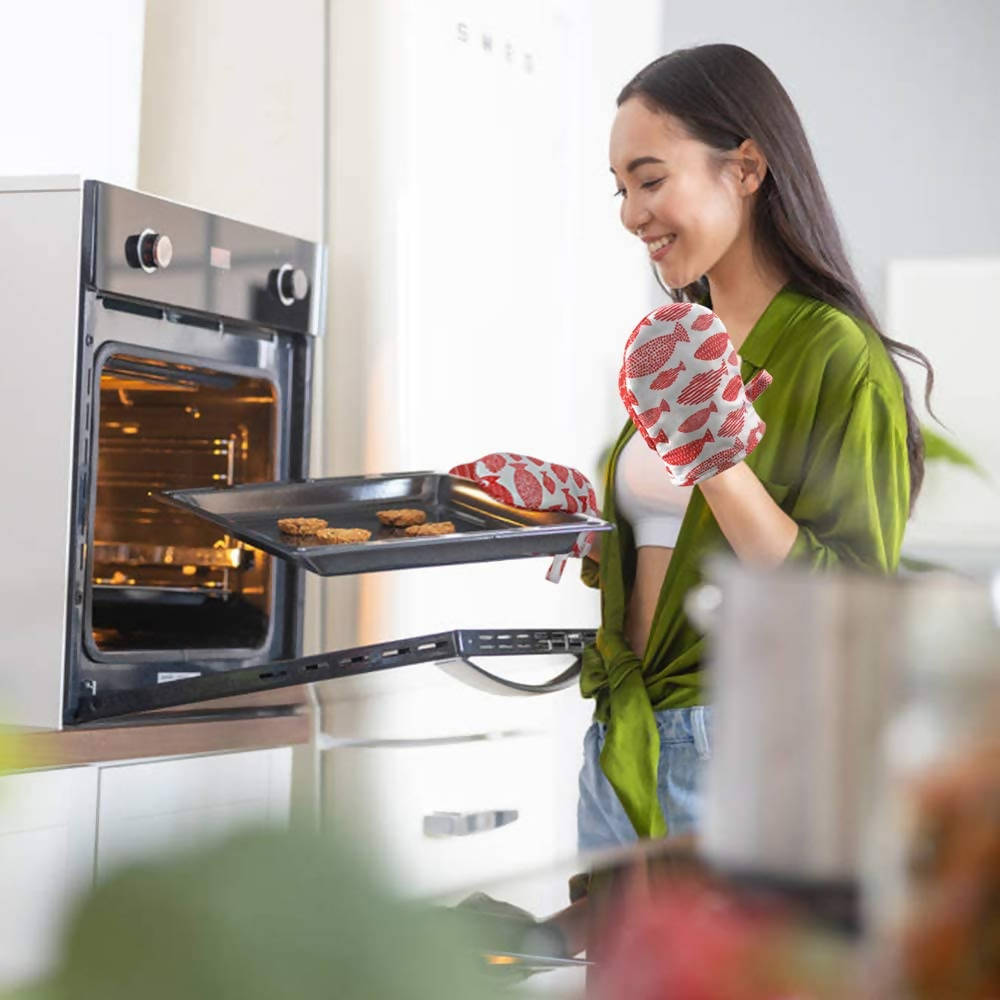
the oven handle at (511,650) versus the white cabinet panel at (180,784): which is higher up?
the oven handle at (511,650)

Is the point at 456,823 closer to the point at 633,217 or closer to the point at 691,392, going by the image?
the point at 633,217

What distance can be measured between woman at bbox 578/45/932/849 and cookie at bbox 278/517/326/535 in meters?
0.33

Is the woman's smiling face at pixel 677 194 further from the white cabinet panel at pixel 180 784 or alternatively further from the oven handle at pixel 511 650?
the white cabinet panel at pixel 180 784

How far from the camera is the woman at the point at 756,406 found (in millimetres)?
1584

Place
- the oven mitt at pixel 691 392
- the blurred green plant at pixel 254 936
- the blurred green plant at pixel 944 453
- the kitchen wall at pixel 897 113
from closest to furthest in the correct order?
1. the blurred green plant at pixel 254 936
2. the oven mitt at pixel 691 392
3. the blurred green plant at pixel 944 453
4. the kitchen wall at pixel 897 113

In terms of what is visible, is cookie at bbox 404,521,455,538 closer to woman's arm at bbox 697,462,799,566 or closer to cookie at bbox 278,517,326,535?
cookie at bbox 278,517,326,535

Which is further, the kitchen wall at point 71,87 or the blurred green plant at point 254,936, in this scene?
the kitchen wall at point 71,87

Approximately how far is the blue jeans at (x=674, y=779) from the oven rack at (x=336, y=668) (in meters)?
0.18

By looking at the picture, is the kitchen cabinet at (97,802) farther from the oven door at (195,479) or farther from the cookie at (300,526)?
the cookie at (300,526)

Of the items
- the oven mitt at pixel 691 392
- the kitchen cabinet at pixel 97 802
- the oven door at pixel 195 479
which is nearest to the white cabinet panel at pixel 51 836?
the kitchen cabinet at pixel 97 802

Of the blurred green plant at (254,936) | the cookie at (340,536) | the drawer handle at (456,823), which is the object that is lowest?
the drawer handle at (456,823)

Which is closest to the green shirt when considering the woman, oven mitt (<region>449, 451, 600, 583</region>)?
the woman

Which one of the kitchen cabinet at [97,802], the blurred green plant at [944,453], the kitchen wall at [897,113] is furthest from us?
the kitchen wall at [897,113]

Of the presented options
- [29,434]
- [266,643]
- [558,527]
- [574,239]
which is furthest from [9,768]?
[574,239]
